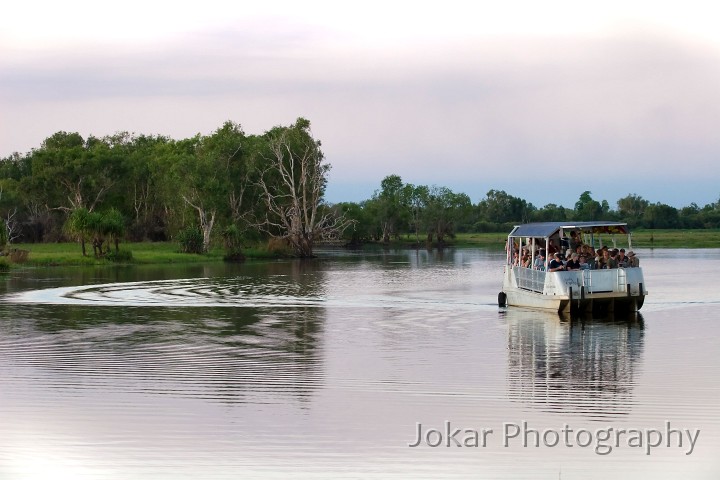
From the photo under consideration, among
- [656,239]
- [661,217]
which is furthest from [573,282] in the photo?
[661,217]

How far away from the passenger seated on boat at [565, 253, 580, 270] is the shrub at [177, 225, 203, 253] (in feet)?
213

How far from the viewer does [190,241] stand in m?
94.2

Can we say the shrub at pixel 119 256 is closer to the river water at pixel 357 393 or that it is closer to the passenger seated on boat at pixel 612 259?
the river water at pixel 357 393

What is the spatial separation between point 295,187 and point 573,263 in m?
72.2

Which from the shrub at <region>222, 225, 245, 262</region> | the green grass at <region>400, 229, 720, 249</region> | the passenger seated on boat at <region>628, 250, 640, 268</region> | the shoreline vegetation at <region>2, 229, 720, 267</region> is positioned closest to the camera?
the passenger seated on boat at <region>628, 250, 640, 268</region>

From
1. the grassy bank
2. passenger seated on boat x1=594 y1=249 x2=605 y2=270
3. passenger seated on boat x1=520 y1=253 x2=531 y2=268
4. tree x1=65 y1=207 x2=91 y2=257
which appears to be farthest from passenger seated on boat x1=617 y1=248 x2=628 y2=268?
tree x1=65 y1=207 x2=91 y2=257

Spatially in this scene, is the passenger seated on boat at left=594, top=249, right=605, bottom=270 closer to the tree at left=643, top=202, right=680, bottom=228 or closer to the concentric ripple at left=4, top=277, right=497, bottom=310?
the concentric ripple at left=4, top=277, right=497, bottom=310

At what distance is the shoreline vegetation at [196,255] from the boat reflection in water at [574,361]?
46012 mm

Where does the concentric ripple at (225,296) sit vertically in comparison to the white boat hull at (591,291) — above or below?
below

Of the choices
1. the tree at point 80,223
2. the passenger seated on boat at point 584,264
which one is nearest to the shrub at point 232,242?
the tree at point 80,223

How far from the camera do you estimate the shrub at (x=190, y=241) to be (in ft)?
308

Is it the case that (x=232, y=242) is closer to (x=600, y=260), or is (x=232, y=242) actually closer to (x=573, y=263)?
(x=600, y=260)

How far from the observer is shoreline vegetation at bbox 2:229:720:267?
75.9 m

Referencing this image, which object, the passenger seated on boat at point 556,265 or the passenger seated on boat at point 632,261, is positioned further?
the passenger seated on boat at point 632,261
